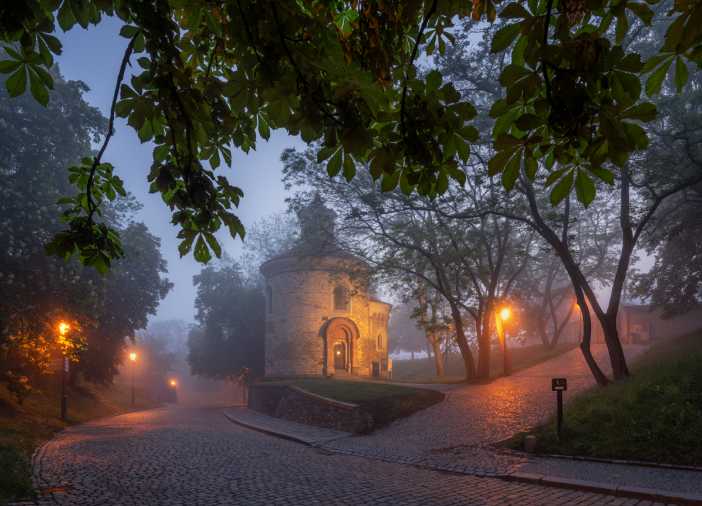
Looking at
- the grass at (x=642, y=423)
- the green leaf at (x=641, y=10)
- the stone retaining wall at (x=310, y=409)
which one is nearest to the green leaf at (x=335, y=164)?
the green leaf at (x=641, y=10)

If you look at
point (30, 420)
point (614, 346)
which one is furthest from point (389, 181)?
point (30, 420)

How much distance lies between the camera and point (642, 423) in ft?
33.2

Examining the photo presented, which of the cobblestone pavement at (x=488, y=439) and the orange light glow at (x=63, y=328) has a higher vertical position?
the orange light glow at (x=63, y=328)

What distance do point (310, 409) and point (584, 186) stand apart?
17.6 m

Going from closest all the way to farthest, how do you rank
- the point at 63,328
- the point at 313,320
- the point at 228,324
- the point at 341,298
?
1. the point at 63,328
2. the point at 313,320
3. the point at 341,298
4. the point at 228,324

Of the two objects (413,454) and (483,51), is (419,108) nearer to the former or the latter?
(413,454)

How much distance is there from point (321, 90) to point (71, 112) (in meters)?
23.7

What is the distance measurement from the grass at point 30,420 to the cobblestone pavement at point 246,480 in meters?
0.44

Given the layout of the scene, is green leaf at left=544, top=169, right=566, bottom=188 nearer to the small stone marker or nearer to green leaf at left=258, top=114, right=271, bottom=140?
green leaf at left=258, top=114, right=271, bottom=140

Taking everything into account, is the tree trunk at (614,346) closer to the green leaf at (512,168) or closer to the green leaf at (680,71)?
the green leaf at (680,71)

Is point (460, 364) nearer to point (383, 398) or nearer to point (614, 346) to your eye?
point (383, 398)

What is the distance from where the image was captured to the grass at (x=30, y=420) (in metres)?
7.66

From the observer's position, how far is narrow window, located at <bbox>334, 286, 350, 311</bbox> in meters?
35.7

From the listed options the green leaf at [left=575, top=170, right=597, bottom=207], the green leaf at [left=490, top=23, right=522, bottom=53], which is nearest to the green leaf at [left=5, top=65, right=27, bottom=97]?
the green leaf at [left=490, top=23, right=522, bottom=53]
